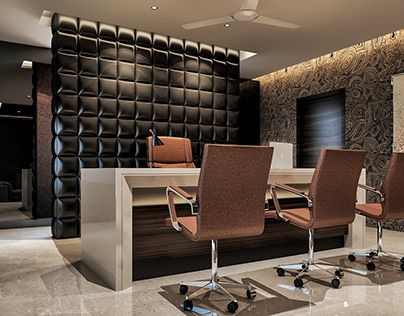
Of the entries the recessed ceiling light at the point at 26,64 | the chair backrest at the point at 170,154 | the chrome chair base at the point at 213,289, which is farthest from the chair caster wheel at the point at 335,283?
the recessed ceiling light at the point at 26,64

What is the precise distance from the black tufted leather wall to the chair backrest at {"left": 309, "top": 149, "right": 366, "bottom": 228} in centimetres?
307

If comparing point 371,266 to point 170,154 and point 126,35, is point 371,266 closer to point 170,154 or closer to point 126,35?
point 170,154

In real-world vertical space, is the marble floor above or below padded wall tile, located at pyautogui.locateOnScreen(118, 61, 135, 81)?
below

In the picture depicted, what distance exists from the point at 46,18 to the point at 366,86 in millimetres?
4797

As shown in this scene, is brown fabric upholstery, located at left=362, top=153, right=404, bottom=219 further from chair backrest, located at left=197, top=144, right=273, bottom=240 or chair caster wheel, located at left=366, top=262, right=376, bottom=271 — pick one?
chair backrest, located at left=197, top=144, right=273, bottom=240

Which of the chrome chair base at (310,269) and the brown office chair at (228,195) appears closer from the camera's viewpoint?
the brown office chair at (228,195)

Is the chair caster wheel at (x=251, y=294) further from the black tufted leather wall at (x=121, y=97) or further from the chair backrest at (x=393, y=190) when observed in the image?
the black tufted leather wall at (x=121, y=97)

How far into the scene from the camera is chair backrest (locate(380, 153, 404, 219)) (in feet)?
10.8

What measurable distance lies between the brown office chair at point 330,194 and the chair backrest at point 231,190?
50cm

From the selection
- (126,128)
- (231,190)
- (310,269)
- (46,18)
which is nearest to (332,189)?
(310,269)

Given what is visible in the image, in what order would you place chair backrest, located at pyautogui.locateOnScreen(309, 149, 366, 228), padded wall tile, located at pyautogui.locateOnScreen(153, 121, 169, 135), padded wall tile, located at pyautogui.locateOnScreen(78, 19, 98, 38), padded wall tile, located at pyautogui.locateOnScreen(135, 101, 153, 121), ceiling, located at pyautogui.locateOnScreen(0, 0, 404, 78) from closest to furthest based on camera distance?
chair backrest, located at pyautogui.locateOnScreen(309, 149, 366, 228)
ceiling, located at pyautogui.locateOnScreen(0, 0, 404, 78)
padded wall tile, located at pyautogui.locateOnScreen(78, 19, 98, 38)
padded wall tile, located at pyautogui.locateOnScreen(135, 101, 153, 121)
padded wall tile, located at pyautogui.locateOnScreen(153, 121, 169, 135)

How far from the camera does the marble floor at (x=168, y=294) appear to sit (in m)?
2.39

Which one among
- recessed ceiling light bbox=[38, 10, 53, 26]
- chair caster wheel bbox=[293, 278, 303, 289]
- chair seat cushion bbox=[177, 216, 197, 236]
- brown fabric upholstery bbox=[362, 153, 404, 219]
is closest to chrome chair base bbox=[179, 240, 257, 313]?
chair seat cushion bbox=[177, 216, 197, 236]

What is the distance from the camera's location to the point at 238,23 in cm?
509
